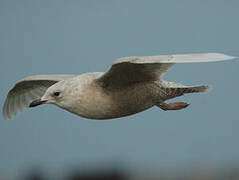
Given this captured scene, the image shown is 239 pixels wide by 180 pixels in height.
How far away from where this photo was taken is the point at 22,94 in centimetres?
637

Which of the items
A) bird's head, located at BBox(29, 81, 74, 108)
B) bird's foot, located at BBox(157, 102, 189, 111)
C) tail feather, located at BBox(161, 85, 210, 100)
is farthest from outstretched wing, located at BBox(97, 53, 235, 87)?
bird's foot, located at BBox(157, 102, 189, 111)

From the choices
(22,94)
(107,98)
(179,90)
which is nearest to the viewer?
(107,98)

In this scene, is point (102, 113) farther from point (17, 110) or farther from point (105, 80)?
point (17, 110)

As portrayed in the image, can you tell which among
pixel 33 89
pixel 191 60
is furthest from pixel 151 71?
pixel 33 89

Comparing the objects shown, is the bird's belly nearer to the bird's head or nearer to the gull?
the gull

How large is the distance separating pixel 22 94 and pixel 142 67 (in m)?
2.25

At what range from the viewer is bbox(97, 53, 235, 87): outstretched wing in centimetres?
401

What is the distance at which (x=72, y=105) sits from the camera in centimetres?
470

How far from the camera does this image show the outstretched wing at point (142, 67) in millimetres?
4008

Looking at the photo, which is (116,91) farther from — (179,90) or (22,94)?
(22,94)

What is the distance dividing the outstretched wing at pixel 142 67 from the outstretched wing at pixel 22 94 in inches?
63.4

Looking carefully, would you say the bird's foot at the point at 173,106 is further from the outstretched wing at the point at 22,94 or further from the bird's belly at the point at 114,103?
the outstretched wing at the point at 22,94

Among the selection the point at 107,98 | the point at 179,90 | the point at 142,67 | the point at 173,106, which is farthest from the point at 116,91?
the point at 173,106

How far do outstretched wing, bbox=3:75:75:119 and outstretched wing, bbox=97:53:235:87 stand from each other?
5.28ft
